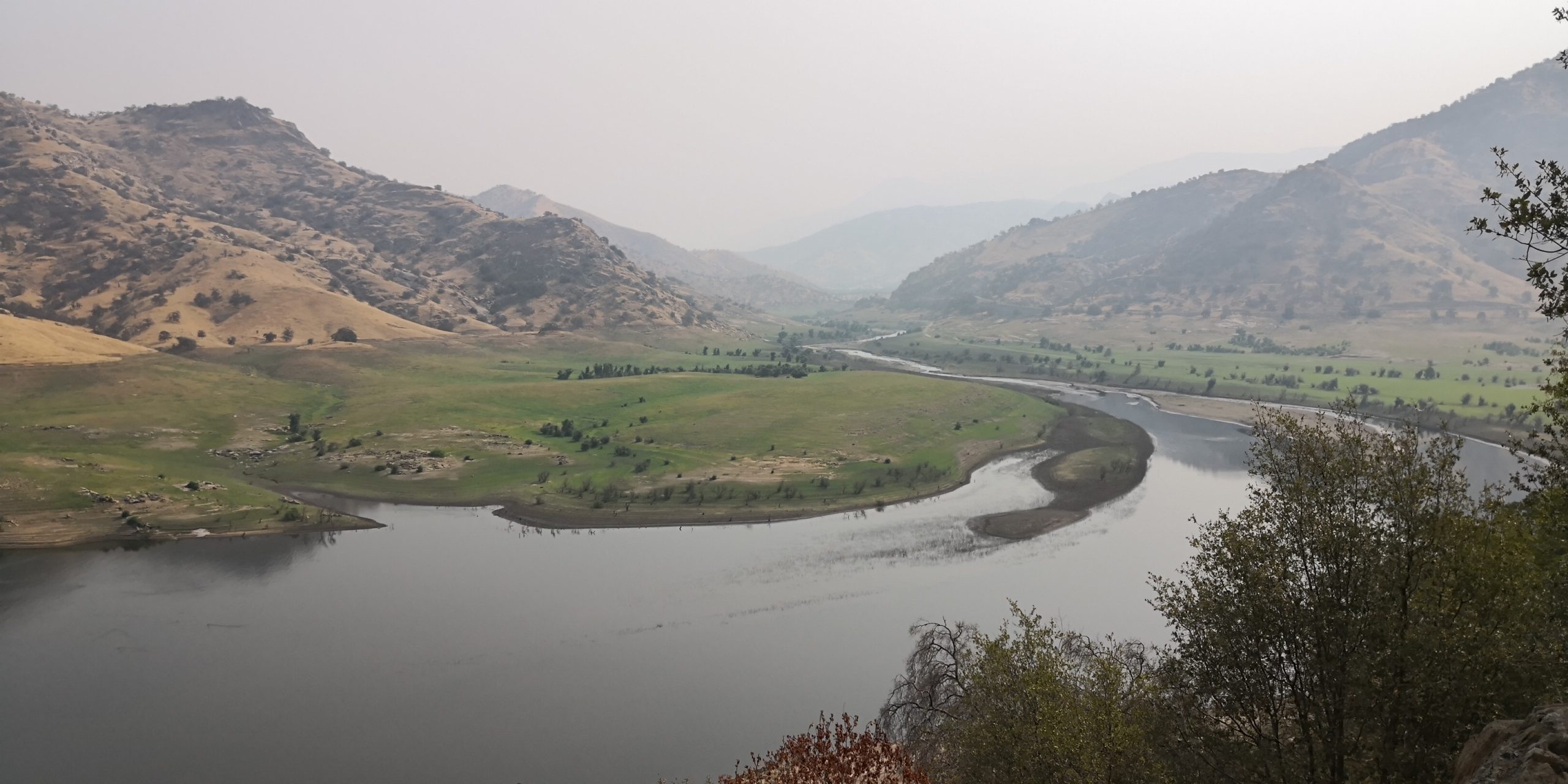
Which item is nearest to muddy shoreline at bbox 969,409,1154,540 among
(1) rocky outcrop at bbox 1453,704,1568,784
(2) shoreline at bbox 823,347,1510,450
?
(2) shoreline at bbox 823,347,1510,450

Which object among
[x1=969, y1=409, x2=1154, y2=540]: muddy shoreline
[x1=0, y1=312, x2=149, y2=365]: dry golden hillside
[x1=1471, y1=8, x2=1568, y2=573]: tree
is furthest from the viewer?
[x1=0, y1=312, x2=149, y2=365]: dry golden hillside

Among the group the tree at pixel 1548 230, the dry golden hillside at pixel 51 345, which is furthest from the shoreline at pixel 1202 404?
the dry golden hillside at pixel 51 345

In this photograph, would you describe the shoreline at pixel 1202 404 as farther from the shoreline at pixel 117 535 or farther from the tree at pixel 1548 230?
the shoreline at pixel 117 535

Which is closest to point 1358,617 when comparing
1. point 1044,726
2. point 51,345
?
point 1044,726

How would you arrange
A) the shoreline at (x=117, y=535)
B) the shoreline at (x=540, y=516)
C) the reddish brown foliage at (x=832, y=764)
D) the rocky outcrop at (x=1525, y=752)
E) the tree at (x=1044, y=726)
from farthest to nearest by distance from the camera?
the shoreline at (x=540, y=516) → the shoreline at (x=117, y=535) → the tree at (x=1044, y=726) → the reddish brown foliage at (x=832, y=764) → the rocky outcrop at (x=1525, y=752)

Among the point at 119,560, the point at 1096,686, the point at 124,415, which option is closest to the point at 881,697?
the point at 1096,686

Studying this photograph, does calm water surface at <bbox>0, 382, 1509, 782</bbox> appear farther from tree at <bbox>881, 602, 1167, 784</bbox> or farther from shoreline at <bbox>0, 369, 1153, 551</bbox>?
tree at <bbox>881, 602, 1167, 784</bbox>

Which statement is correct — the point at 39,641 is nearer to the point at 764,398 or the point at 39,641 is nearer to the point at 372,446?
the point at 372,446

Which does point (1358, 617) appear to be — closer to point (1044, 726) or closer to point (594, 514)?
point (1044, 726)
